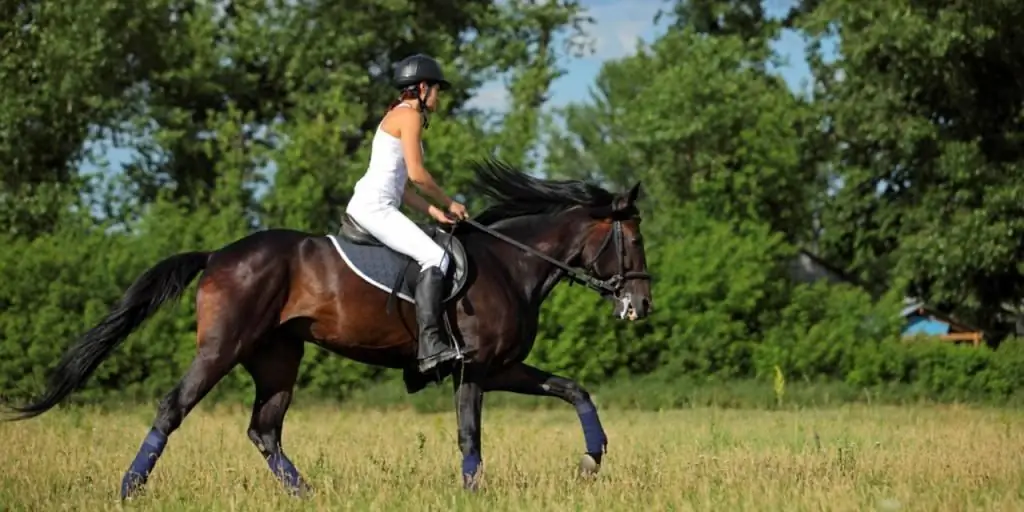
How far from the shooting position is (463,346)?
9891mm

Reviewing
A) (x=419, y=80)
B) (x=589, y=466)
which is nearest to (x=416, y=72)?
(x=419, y=80)

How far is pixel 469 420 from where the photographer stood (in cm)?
986

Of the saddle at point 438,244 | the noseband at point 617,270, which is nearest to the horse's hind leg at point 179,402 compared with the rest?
the saddle at point 438,244

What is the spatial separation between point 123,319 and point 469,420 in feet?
7.74

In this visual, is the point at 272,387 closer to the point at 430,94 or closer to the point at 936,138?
the point at 430,94

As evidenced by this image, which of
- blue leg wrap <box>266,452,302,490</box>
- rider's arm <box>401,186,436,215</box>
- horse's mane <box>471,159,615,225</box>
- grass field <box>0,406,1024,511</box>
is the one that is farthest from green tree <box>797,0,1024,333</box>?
blue leg wrap <box>266,452,302,490</box>

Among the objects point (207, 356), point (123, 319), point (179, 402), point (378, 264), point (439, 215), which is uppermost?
point (439, 215)

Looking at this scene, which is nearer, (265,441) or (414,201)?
(265,441)

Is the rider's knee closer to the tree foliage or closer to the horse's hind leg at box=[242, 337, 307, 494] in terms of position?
the horse's hind leg at box=[242, 337, 307, 494]

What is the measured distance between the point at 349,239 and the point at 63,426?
821 cm

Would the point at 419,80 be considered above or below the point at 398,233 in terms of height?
above

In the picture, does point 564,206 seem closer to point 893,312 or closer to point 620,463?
point 620,463

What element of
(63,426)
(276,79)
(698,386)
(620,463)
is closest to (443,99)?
(276,79)

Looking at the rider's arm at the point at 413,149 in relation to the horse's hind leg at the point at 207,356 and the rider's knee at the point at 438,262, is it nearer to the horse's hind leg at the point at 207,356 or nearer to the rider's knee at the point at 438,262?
the rider's knee at the point at 438,262
